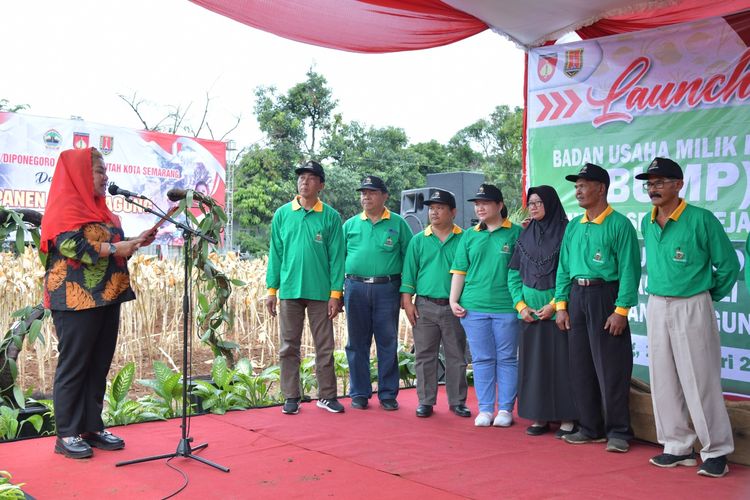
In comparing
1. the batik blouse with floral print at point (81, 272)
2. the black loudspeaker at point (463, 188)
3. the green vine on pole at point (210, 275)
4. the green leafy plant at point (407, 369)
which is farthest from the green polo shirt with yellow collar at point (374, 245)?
the black loudspeaker at point (463, 188)

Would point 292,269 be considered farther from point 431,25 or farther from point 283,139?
point 283,139

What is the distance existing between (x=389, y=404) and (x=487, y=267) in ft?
3.98

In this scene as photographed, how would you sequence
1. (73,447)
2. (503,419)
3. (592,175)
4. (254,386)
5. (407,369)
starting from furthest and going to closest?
1. (407,369)
2. (254,386)
3. (503,419)
4. (592,175)
5. (73,447)

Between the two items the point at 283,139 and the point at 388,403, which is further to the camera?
the point at 283,139

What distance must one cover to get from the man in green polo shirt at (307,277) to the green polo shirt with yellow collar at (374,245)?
0.13m

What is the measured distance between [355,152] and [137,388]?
16.2 meters

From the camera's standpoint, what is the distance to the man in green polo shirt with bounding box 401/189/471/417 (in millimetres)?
4957

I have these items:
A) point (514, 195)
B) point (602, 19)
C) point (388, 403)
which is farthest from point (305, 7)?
point (514, 195)

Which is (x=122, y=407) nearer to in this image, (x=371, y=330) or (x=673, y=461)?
(x=371, y=330)

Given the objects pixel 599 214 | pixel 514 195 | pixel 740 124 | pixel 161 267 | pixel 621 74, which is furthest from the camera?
pixel 514 195

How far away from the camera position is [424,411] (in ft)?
16.0

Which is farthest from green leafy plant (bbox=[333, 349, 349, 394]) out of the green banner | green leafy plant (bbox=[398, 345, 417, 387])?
the green banner

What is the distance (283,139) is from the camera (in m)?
21.4

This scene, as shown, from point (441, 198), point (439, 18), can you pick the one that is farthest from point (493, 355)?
point (439, 18)
